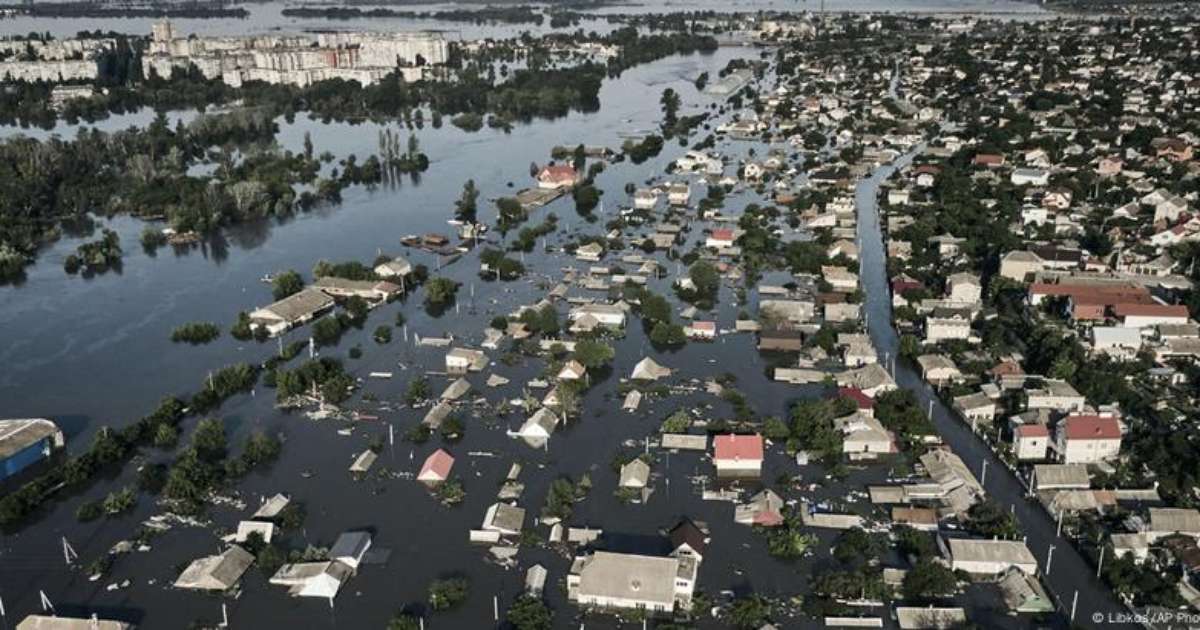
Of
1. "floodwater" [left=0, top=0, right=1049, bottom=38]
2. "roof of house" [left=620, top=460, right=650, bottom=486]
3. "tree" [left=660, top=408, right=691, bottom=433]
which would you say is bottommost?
"roof of house" [left=620, top=460, right=650, bottom=486]

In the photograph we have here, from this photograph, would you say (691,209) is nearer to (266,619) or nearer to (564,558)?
(564,558)

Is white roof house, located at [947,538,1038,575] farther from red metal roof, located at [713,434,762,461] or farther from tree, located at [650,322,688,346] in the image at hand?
tree, located at [650,322,688,346]

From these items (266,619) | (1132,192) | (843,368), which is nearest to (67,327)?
(266,619)

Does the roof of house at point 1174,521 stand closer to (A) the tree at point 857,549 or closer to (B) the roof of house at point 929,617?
(B) the roof of house at point 929,617

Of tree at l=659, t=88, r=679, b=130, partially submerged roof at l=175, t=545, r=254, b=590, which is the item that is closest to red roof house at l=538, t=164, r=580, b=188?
tree at l=659, t=88, r=679, b=130

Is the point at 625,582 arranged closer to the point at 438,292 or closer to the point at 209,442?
the point at 209,442

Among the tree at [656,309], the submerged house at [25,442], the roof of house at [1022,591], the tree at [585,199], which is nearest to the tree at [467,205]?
the tree at [585,199]
